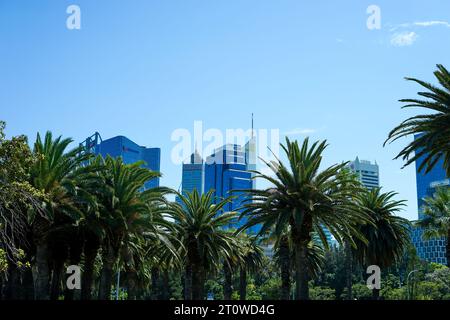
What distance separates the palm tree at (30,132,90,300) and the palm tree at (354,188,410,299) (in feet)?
83.1

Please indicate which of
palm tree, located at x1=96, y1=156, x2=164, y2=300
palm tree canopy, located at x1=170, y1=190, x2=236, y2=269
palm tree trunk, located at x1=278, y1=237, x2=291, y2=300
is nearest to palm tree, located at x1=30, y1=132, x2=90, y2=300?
palm tree, located at x1=96, y1=156, x2=164, y2=300

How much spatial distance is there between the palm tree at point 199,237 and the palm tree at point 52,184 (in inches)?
386

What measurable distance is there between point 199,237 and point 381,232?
16.3 metres

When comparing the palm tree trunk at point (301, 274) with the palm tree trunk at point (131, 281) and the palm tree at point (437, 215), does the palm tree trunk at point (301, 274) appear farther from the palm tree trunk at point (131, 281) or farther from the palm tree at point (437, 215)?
the palm tree trunk at point (131, 281)

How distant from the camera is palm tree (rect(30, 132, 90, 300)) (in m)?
34.2

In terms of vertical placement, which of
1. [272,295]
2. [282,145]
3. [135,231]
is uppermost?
[282,145]

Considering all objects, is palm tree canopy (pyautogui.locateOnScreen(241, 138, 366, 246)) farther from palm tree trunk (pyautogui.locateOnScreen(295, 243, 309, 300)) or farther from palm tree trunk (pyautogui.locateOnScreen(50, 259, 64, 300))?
palm tree trunk (pyautogui.locateOnScreen(50, 259, 64, 300))

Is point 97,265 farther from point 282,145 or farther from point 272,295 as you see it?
point 272,295

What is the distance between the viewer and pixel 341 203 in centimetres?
3644

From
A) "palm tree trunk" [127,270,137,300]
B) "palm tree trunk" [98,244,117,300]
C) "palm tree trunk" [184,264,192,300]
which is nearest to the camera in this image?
"palm tree trunk" [98,244,117,300]

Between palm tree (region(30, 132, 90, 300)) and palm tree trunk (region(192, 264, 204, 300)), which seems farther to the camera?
palm tree trunk (region(192, 264, 204, 300))
